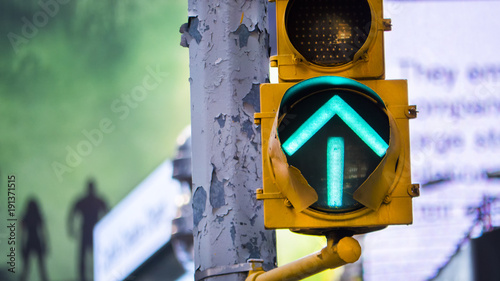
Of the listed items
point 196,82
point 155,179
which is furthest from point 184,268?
point 196,82

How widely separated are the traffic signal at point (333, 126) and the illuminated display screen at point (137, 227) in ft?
51.0

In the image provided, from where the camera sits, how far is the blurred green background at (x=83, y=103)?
15719mm

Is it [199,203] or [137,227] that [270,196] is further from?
[137,227]

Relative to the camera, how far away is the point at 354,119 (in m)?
3.11

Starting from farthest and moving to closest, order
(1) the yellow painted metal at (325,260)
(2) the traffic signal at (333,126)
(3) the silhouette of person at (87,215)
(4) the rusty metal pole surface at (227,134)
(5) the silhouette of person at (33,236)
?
(3) the silhouette of person at (87,215), (5) the silhouette of person at (33,236), (4) the rusty metal pole surface at (227,134), (2) the traffic signal at (333,126), (1) the yellow painted metal at (325,260)

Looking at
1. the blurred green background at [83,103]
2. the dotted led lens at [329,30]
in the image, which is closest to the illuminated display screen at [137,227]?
the blurred green background at [83,103]

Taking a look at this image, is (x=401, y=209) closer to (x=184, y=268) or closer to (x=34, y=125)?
(x=34, y=125)

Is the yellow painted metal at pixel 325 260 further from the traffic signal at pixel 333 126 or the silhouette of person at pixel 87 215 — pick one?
the silhouette of person at pixel 87 215

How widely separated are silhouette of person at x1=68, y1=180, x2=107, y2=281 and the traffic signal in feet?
44.9

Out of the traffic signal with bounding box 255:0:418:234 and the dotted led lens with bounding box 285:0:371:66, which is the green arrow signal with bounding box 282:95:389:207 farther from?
the dotted led lens with bounding box 285:0:371:66

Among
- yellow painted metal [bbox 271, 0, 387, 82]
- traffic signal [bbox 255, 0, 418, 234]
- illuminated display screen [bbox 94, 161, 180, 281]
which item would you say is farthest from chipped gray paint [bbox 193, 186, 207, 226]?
illuminated display screen [bbox 94, 161, 180, 281]

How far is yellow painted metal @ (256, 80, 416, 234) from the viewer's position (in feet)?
9.86

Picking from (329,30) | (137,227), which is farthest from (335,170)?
(137,227)

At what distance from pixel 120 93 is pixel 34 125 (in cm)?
171
